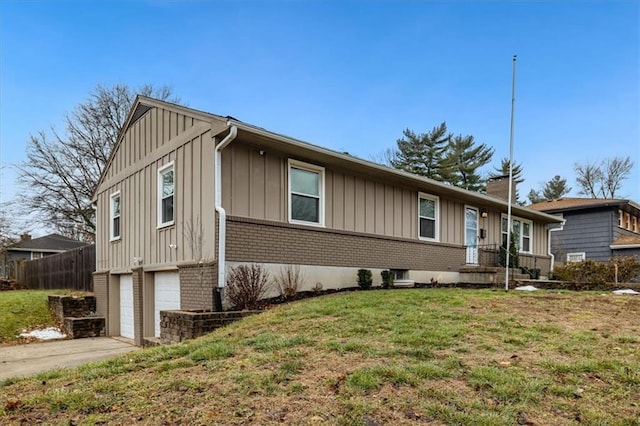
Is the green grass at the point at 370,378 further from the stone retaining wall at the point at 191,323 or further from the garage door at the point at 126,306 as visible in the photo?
the garage door at the point at 126,306

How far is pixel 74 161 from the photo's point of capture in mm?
26922

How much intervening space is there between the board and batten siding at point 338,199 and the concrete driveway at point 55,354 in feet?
12.8

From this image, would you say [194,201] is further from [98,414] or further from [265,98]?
[265,98]

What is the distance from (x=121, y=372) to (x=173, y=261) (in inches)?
197

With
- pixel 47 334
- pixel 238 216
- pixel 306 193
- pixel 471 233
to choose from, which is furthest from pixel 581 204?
pixel 47 334

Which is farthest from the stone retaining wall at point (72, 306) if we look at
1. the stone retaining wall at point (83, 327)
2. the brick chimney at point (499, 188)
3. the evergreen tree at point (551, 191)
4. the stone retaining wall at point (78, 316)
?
the evergreen tree at point (551, 191)

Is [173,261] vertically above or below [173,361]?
above

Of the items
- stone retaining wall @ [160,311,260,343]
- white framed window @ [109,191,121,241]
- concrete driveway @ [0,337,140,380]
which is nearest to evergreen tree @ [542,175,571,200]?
white framed window @ [109,191,121,241]

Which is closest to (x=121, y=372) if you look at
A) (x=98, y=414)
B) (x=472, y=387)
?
(x=98, y=414)

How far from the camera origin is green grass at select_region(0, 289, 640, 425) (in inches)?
131

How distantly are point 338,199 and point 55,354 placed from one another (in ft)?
22.5

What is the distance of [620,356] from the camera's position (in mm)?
4465

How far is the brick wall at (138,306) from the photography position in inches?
421

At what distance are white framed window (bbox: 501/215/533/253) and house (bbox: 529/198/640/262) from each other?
613 cm
